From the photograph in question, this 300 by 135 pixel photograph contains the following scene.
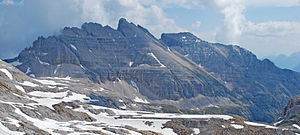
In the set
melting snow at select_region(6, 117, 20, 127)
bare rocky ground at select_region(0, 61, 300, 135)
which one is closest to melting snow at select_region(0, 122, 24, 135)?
bare rocky ground at select_region(0, 61, 300, 135)

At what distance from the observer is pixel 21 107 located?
300 feet

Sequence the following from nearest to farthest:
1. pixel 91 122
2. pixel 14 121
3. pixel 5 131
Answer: pixel 5 131
pixel 14 121
pixel 91 122

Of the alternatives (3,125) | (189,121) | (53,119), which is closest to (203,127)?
(189,121)

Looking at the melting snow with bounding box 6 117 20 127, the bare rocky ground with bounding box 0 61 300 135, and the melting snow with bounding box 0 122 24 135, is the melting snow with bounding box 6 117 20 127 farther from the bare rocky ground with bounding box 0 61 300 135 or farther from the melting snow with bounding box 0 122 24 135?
the melting snow with bounding box 0 122 24 135

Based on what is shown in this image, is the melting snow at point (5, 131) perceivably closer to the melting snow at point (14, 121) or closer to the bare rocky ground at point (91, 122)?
the bare rocky ground at point (91, 122)

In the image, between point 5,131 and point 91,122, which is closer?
point 5,131

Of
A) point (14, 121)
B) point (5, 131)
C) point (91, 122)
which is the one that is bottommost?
point (5, 131)

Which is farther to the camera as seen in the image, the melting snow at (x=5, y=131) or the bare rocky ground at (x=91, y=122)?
the bare rocky ground at (x=91, y=122)

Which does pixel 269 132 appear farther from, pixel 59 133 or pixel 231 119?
pixel 59 133

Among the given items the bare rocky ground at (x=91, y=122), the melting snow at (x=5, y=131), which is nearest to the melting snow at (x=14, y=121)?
the bare rocky ground at (x=91, y=122)

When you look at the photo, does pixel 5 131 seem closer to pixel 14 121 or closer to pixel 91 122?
pixel 14 121

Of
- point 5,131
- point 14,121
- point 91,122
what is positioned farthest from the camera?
point 91,122

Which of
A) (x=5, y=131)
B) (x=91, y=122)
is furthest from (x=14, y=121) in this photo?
(x=91, y=122)

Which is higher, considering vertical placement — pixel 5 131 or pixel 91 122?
pixel 91 122
